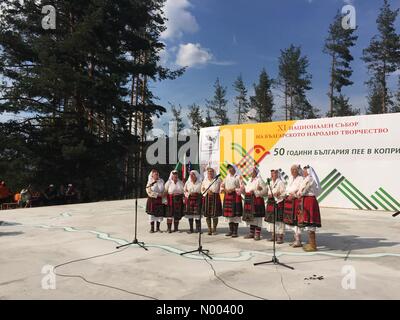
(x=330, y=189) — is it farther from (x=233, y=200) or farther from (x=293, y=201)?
(x=293, y=201)

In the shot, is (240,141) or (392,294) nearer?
(392,294)

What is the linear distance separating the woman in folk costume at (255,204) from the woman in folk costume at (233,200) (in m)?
0.19

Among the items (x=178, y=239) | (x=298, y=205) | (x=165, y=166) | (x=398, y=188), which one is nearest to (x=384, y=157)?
(x=398, y=188)

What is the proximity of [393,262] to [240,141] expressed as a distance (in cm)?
1121

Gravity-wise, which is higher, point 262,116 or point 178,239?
point 262,116

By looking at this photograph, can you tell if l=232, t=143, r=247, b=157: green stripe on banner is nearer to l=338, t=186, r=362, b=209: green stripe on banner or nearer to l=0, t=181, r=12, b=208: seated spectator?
l=338, t=186, r=362, b=209: green stripe on banner

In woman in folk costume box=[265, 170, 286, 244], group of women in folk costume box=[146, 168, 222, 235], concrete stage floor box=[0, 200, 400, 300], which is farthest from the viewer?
group of women in folk costume box=[146, 168, 222, 235]

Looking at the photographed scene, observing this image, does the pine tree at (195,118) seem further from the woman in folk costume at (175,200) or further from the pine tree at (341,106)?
the woman in folk costume at (175,200)

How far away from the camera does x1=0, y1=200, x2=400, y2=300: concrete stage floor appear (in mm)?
4887

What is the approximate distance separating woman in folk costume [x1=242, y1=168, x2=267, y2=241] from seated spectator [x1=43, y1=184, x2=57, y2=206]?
12.2m

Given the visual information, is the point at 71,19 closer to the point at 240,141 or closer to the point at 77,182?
the point at 77,182

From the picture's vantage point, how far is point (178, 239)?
28.1 feet

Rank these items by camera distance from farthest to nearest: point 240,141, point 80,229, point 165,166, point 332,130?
point 165,166
point 240,141
point 332,130
point 80,229

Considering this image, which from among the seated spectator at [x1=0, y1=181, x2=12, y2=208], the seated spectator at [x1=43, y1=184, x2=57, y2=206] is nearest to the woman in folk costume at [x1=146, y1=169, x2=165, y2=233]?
the seated spectator at [x1=0, y1=181, x2=12, y2=208]
